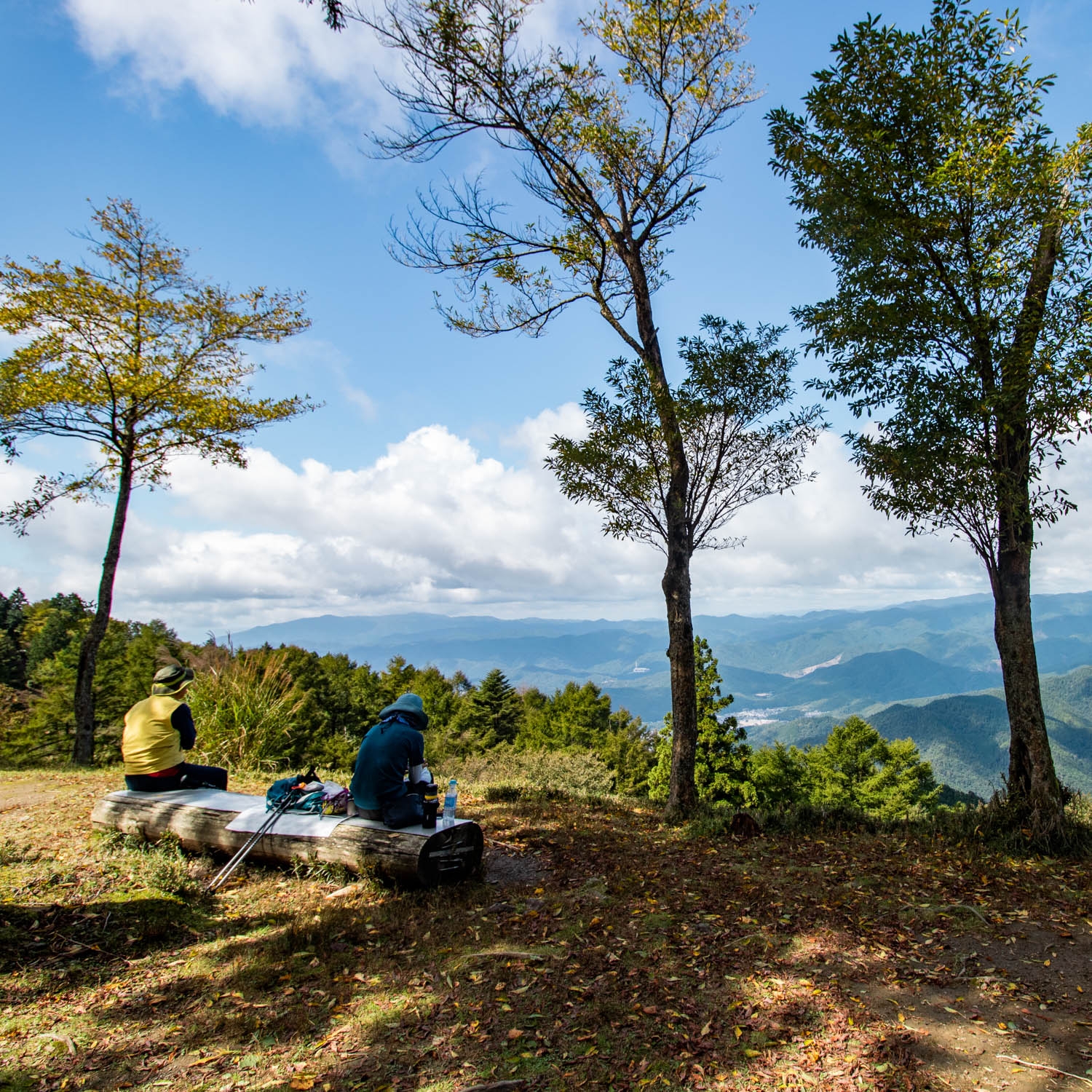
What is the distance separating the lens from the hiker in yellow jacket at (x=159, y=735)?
715 cm

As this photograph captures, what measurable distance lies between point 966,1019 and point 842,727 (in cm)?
5091

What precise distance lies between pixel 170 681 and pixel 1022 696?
36.0ft

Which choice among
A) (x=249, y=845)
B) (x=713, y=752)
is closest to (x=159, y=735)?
(x=249, y=845)

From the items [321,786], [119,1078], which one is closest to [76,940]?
[119,1078]

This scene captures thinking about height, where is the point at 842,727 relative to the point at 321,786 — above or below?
below

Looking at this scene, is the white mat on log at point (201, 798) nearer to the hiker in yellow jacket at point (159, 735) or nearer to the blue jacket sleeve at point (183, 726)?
the hiker in yellow jacket at point (159, 735)

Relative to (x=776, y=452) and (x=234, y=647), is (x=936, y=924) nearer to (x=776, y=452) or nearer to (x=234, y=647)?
(x=776, y=452)

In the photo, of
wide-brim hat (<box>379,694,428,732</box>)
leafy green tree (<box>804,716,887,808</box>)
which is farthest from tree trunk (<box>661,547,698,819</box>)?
leafy green tree (<box>804,716,887,808</box>)

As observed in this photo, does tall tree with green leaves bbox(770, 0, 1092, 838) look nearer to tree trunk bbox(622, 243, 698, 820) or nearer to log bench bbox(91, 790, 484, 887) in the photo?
tree trunk bbox(622, 243, 698, 820)

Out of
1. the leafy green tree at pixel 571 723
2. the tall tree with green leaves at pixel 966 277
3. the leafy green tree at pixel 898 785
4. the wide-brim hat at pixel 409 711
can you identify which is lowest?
the leafy green tree at pixel 898 785

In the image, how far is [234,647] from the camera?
13172 millimetres

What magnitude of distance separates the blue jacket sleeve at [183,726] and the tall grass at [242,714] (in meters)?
4.70

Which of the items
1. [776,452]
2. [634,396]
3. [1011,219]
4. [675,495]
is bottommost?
[675,495]

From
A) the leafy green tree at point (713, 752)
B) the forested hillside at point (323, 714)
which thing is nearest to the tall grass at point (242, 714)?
the forested hillside at point (323, 714)
